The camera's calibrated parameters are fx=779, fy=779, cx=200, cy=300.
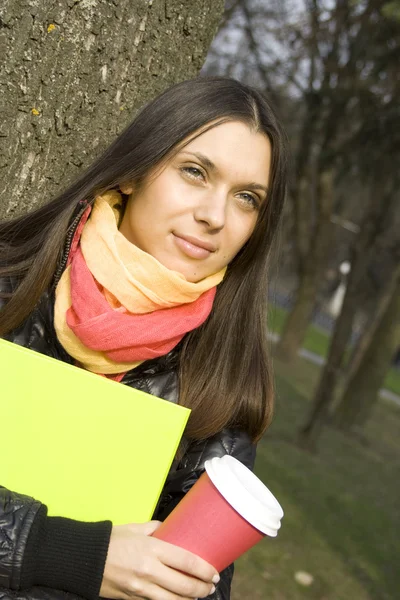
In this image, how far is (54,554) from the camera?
1.66m

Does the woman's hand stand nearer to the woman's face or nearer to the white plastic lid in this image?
the white plastic lid

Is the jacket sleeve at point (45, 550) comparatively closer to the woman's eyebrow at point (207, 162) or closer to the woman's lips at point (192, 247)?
the woman's lips at point (192, 247)

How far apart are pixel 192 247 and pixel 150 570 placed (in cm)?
80

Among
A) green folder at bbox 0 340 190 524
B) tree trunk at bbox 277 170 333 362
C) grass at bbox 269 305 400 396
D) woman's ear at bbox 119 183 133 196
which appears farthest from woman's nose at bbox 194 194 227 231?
grass at bbox 269 305 400 396

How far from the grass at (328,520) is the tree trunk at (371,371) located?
349mm

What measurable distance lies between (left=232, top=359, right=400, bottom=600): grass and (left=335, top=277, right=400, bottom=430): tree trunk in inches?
13.7

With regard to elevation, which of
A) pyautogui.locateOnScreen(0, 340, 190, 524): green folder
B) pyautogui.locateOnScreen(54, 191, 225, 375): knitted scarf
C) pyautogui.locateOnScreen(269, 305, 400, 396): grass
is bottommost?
pyautogui.locateOnScreen(269, 305, 400, 396): grass

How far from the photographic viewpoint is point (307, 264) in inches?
611

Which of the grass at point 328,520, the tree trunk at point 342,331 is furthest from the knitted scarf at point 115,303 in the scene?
the tree trunk at point 342,331

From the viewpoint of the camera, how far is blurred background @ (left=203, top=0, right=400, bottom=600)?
575cm

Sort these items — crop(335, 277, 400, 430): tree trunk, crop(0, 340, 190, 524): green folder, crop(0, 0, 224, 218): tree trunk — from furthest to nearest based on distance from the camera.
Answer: crop(335, 277, 400, 430): tree trunk, crop(0, 0, 224, 218): tree trunk, crop(0, 340, 190, 524): green folder

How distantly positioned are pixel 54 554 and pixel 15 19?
54.9 inches

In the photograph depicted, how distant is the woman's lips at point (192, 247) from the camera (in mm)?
2008

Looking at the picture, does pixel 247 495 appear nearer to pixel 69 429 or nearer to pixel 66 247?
pixel 69 429
